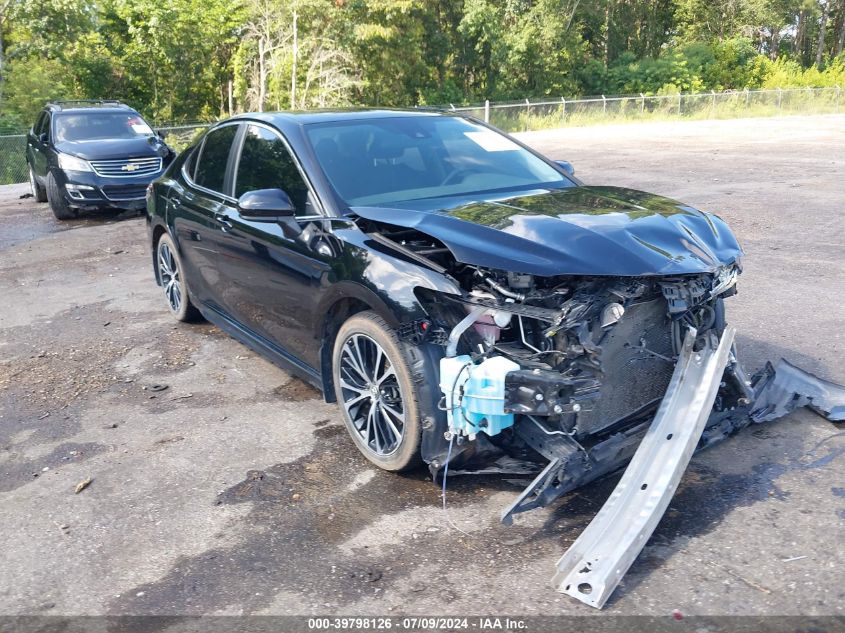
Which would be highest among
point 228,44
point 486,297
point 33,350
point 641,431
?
point 228,44

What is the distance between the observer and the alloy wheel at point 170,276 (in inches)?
268

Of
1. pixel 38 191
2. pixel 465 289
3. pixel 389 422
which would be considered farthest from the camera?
pixel 38 191

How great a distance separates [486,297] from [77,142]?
12.0 m

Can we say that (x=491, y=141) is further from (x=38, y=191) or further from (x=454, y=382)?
(x=38, y=191)

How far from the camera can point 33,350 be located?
6.59 metres

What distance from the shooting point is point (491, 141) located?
5.38m

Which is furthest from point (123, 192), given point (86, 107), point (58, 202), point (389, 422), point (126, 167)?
point (389, 422)

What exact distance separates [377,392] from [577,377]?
107 centimetres

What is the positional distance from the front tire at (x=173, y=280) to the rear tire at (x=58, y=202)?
709 centimetres

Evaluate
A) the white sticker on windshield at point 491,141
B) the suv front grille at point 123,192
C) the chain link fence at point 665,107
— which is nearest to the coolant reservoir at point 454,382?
the white sticker on windshield at point 491,141

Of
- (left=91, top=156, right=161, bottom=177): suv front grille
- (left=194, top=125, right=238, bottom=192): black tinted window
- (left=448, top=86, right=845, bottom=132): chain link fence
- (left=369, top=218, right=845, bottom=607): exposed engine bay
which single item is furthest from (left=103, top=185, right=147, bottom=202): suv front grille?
(left=448, top=86, right=845, bottom=132): chain link fence

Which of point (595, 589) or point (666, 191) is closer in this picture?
point (595, 589)

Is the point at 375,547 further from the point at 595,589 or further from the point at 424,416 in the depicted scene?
the point at 595,589

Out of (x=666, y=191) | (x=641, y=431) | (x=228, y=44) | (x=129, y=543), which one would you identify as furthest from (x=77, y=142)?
(x=228, y=44)
